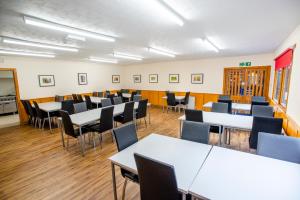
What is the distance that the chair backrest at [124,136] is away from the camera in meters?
1.88

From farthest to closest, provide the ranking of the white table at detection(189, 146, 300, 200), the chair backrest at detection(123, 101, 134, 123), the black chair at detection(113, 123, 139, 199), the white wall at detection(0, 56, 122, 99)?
the white wall at detection(0, 56, 122, 99) → the chair backrest at detection(123, 101, 134, 123) → the black chair at detection(113, 123, 139, 199) → the white table at detection(189, 146, 300, 200)

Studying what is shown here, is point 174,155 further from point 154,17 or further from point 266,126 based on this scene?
point 154,17

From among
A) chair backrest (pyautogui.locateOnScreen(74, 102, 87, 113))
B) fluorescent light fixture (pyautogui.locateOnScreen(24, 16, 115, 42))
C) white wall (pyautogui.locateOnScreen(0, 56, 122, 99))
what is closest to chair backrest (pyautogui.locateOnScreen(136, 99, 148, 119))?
chair backrest (pyautogui.locateOnScreen(74, 102, 87, 113))

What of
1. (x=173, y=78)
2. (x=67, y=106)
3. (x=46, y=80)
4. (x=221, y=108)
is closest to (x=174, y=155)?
(x=221, y=108)

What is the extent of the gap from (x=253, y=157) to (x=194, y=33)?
7.94ft

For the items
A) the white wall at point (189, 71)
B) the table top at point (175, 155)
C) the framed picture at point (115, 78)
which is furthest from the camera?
the framed picture at point (115, 78)

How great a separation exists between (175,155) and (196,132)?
1.93 ft

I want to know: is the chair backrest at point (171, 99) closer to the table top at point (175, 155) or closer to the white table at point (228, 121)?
the white table at point (228, 121)

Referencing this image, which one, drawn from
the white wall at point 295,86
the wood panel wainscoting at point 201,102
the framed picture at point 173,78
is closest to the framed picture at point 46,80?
the wood panel wainscoting at point 201,102

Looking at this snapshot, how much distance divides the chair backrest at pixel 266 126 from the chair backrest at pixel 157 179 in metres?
2.04

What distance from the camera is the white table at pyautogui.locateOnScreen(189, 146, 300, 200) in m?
1.11

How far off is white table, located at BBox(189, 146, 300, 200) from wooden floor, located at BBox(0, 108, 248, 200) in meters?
1.25

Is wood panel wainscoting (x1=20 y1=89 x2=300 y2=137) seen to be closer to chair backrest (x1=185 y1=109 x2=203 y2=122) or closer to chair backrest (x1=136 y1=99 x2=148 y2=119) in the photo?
chair backrest (x1=185 y1=109 x2=203 y2=122)

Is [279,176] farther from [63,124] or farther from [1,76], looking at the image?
[1,76]
